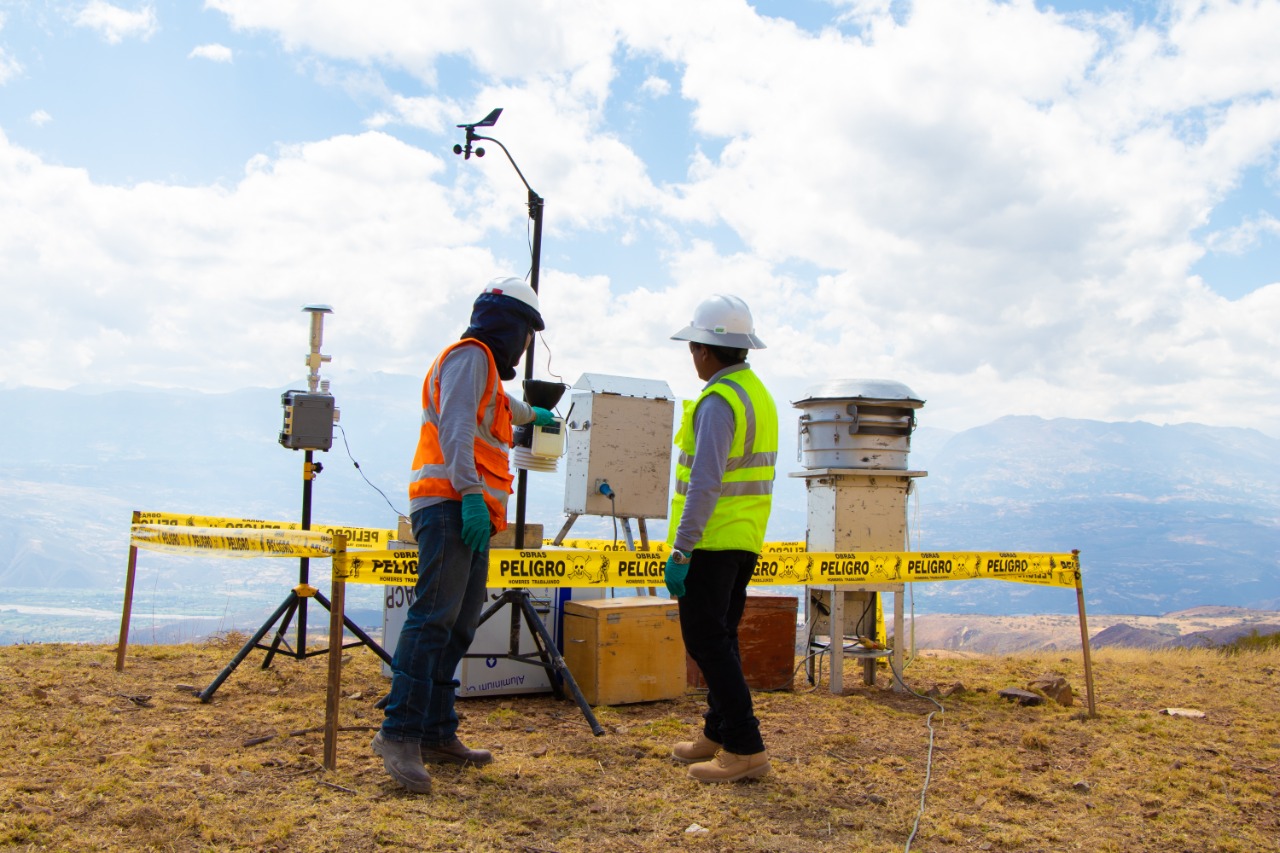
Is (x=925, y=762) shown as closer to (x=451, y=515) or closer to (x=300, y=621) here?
(x=451, y=515)

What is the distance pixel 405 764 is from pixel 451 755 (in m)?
0.48

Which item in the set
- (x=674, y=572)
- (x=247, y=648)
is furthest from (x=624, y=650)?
(x=247, y=648)

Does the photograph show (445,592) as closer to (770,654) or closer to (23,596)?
(770,654)

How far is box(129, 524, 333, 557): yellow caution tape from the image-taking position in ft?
15.4

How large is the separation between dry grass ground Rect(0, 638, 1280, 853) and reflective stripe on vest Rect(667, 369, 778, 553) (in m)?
1.21

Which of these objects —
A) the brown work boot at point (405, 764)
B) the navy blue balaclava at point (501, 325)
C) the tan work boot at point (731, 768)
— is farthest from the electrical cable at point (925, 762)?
the navy blue balaclava at point (501, 325)

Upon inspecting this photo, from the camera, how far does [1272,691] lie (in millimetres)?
7676

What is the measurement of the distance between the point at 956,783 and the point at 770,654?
266 centimetres

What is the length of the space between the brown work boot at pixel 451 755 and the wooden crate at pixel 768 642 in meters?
2.84

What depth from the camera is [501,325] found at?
440 cm

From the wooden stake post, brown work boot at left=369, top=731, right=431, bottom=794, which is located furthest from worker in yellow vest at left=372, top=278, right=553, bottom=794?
the wooden stake post

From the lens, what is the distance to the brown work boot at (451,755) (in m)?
4.33

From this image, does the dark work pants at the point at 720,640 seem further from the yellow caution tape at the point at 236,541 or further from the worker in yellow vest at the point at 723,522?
the yellow caution tape at the point at 236,541

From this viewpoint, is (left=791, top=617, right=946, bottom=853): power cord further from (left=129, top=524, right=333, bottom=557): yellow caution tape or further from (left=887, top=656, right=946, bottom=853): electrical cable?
(left=129, top=524, right=333, bottom=557): yellow caution tape
